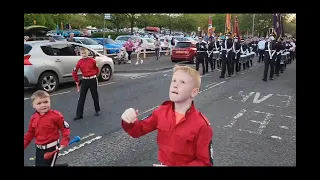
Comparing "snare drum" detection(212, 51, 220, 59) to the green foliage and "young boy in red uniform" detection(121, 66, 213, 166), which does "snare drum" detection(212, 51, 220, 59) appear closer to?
the green foliage

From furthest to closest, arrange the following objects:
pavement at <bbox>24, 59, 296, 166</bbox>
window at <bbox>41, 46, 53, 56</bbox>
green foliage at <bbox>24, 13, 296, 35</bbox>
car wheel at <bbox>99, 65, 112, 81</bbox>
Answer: car wheel at <bbox>99, 65, 112, 81</bbox> < window at <bbox>41, 46, 53, 56</bbox> < pavement at <bbox>24, 59, 296, 166</bbox> < green foliage at <bbox>24, 13, 296, 35</bbox>

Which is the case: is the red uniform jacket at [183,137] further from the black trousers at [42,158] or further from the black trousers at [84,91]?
the black trousers at [84,91]

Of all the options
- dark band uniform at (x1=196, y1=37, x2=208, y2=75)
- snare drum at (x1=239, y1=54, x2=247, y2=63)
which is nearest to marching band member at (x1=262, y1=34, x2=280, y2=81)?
dark band uniform at (x1=196, y1=37, x2=208, y2=75)

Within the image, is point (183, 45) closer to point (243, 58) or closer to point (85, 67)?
point (243, 58)

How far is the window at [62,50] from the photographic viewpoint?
344 inches

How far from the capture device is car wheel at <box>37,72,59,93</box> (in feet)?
27.0

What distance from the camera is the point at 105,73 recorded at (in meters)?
10.7

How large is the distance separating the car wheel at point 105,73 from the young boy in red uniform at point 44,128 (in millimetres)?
→ 7618

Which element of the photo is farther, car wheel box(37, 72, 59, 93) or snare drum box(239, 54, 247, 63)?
snare drum box(239, 54, 247, 63)

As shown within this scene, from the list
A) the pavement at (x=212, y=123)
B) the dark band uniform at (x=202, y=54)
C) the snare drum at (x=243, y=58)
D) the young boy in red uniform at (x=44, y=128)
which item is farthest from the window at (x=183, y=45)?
the young boy in red uniform at (x=44, y=128)

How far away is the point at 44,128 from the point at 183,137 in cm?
138

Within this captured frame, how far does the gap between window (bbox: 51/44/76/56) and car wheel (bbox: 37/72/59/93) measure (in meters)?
0.62
